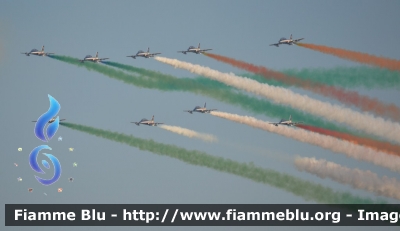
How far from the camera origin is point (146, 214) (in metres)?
110

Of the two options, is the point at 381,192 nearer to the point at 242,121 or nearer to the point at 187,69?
the point at 242,121

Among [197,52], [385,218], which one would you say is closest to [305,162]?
[385,218]

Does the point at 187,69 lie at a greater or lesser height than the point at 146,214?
greater

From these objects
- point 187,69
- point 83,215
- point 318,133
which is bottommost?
point 83,215

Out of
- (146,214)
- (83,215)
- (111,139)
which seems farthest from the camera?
(111,139)

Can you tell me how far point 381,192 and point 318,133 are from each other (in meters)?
8.77

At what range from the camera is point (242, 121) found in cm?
11212

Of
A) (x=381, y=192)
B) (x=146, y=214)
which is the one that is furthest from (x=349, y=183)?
(x=146, y=214)

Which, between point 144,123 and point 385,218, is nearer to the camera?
point 385,218

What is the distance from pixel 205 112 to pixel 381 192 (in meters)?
21.5

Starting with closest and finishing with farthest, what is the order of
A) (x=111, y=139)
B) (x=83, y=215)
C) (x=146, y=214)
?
(x=83, y=215) < (x=146, y=214) < (x=111, y=139)

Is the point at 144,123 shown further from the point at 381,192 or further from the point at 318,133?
the point at 381,192

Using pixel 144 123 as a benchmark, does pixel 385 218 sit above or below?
below

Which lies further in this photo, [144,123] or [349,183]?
[144,123]
